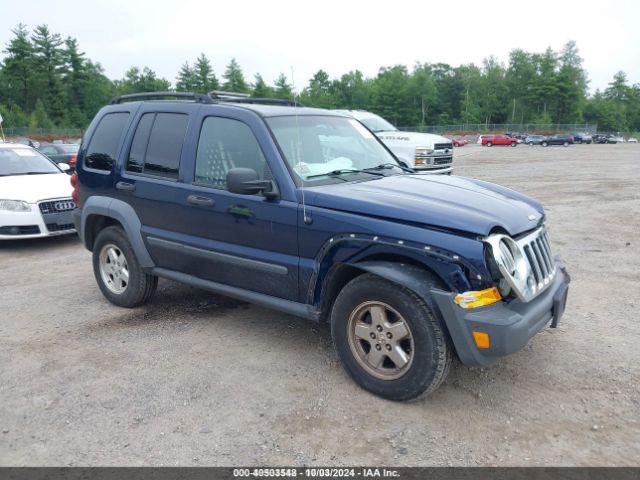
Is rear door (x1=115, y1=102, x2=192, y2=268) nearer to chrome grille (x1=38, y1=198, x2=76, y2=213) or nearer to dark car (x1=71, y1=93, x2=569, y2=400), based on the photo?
dark car (x1=71, y1=93, x2=569, y2=400)

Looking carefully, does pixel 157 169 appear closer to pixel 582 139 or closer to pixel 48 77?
pixel 582 139

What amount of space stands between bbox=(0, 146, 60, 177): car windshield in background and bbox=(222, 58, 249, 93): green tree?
292ft

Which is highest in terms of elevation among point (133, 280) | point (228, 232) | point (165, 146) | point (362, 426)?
point (165, 146)

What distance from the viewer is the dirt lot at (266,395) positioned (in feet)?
9.96

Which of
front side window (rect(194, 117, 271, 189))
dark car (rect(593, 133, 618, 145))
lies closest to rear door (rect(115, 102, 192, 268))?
→ front side window (rect(194, 117, 271, 189))

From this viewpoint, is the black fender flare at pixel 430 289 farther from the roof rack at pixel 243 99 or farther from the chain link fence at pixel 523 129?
the chain link fence at pixel 523 129

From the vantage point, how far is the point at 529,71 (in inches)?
4210

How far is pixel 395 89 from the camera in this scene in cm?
10175

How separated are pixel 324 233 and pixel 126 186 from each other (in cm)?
228

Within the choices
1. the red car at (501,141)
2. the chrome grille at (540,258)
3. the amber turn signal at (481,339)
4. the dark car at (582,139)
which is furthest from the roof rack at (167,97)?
the dark car at (582,139)

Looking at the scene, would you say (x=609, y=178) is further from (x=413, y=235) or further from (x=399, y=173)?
(x=413, y=235)

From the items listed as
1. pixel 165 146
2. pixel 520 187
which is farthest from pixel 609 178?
pixel 165 146

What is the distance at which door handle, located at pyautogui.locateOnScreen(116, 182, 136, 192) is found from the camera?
194 inches

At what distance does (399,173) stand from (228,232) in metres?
1.56
